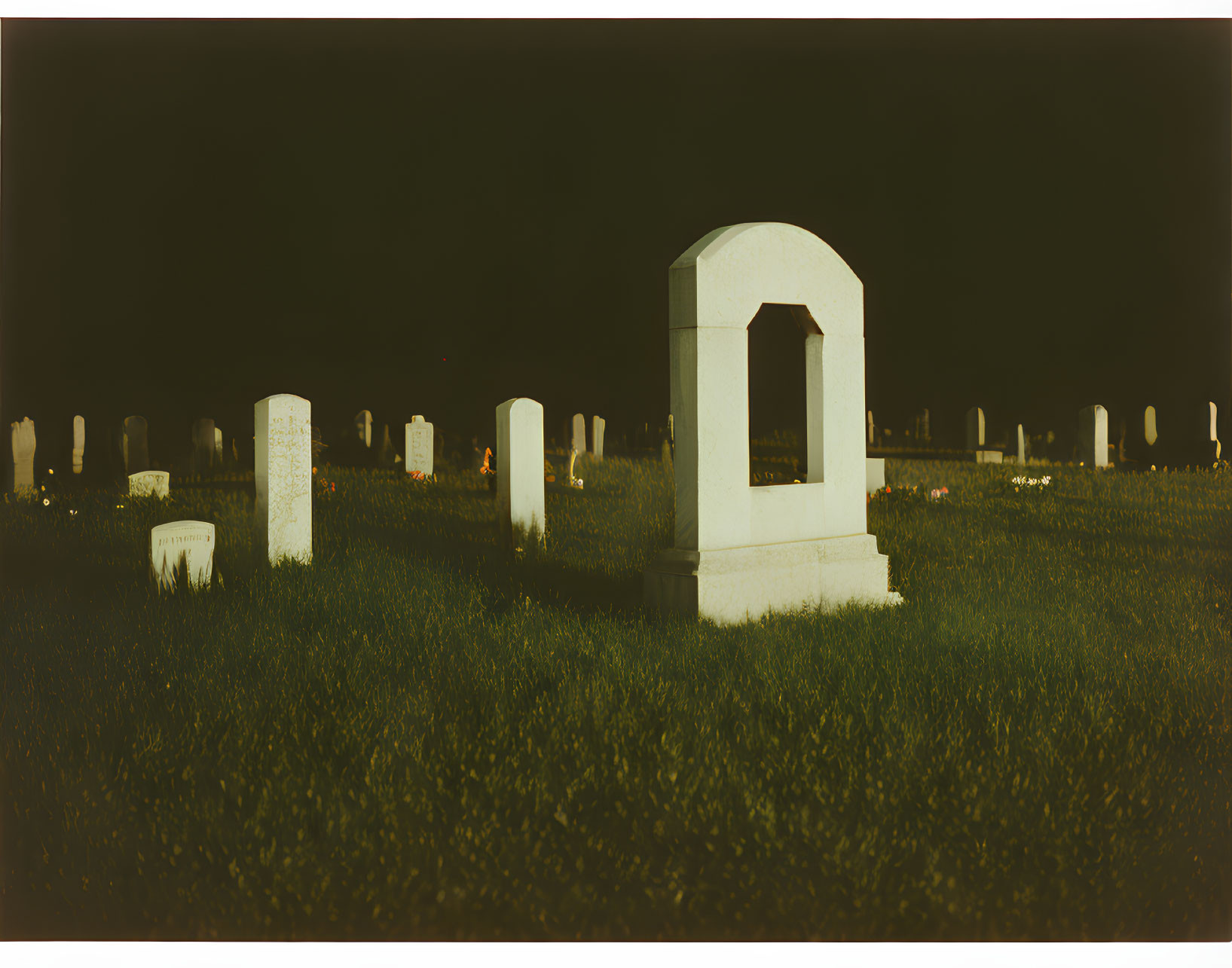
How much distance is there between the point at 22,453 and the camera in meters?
12.4

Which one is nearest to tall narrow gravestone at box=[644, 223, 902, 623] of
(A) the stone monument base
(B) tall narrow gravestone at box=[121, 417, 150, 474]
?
(A) the stone monument base

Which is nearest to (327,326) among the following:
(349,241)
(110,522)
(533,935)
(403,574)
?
(349,241)

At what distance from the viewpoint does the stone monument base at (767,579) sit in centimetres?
590

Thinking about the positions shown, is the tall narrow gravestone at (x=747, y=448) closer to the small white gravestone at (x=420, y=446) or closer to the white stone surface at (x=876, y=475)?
the white stone surface at (x=876, y=475)

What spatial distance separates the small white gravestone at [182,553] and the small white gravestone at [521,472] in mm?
2695

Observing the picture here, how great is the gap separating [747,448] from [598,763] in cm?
283

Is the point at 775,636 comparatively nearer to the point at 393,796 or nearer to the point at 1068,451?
the point at 393,796

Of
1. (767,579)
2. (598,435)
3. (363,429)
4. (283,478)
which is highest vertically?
(363,429)

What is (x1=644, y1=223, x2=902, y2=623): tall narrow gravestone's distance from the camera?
5.91 meters

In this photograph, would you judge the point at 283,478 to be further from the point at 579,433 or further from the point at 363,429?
the point at 579,433

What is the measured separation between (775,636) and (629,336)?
2282 centimetres

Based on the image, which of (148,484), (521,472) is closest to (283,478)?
(521,472)

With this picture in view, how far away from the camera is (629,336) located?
27781 mm

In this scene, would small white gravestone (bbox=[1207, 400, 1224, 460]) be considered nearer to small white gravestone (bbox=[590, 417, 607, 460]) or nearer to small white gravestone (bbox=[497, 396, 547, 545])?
small white gravestone (bbox=[590, 417, 607, 460])
